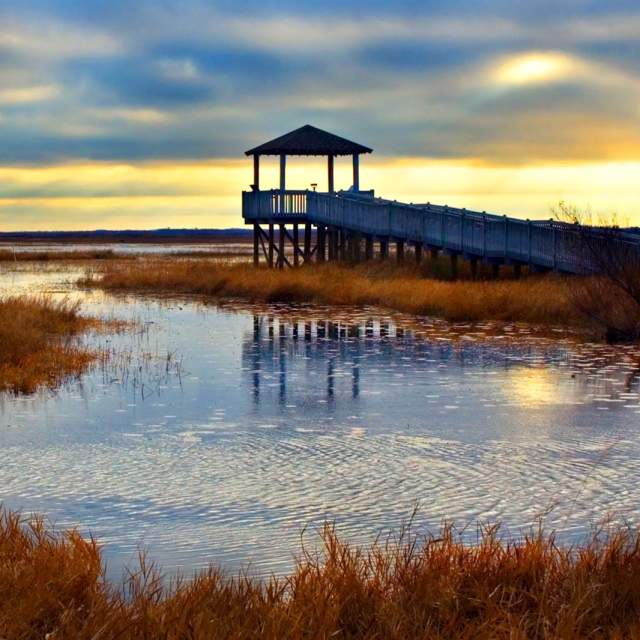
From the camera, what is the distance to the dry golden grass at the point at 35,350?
18.3 metres

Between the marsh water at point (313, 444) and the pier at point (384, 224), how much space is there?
359 inches

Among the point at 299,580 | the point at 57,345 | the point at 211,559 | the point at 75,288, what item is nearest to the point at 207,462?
the point at 211,559

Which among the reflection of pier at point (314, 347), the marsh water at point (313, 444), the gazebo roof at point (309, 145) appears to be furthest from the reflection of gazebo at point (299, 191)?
the marsh water at point (313, 444)

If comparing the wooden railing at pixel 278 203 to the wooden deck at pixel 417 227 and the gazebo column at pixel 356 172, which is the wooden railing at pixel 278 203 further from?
the gazebo column at pixel 356 172

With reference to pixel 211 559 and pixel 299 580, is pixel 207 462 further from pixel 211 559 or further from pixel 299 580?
pixel 299 580

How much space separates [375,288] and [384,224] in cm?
651

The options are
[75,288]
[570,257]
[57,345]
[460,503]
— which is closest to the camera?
[460,503]

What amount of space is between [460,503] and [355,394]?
696 cm

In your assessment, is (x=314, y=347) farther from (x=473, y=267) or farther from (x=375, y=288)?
(x=473, y=267)

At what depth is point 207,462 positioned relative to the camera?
40.3ft

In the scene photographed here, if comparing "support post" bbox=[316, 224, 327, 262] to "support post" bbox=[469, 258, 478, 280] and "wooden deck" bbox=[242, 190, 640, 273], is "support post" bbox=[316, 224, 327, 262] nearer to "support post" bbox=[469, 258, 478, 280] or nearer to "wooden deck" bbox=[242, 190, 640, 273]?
"wooden deck" bbox=[242, 190, 640, 273]

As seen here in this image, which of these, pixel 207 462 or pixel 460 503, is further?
pixel 207 462

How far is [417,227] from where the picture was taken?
40469 millimetres

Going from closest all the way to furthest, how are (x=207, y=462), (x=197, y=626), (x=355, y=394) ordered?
(x=197, y=626), (x=207, y=462), (x=355, y=394)
